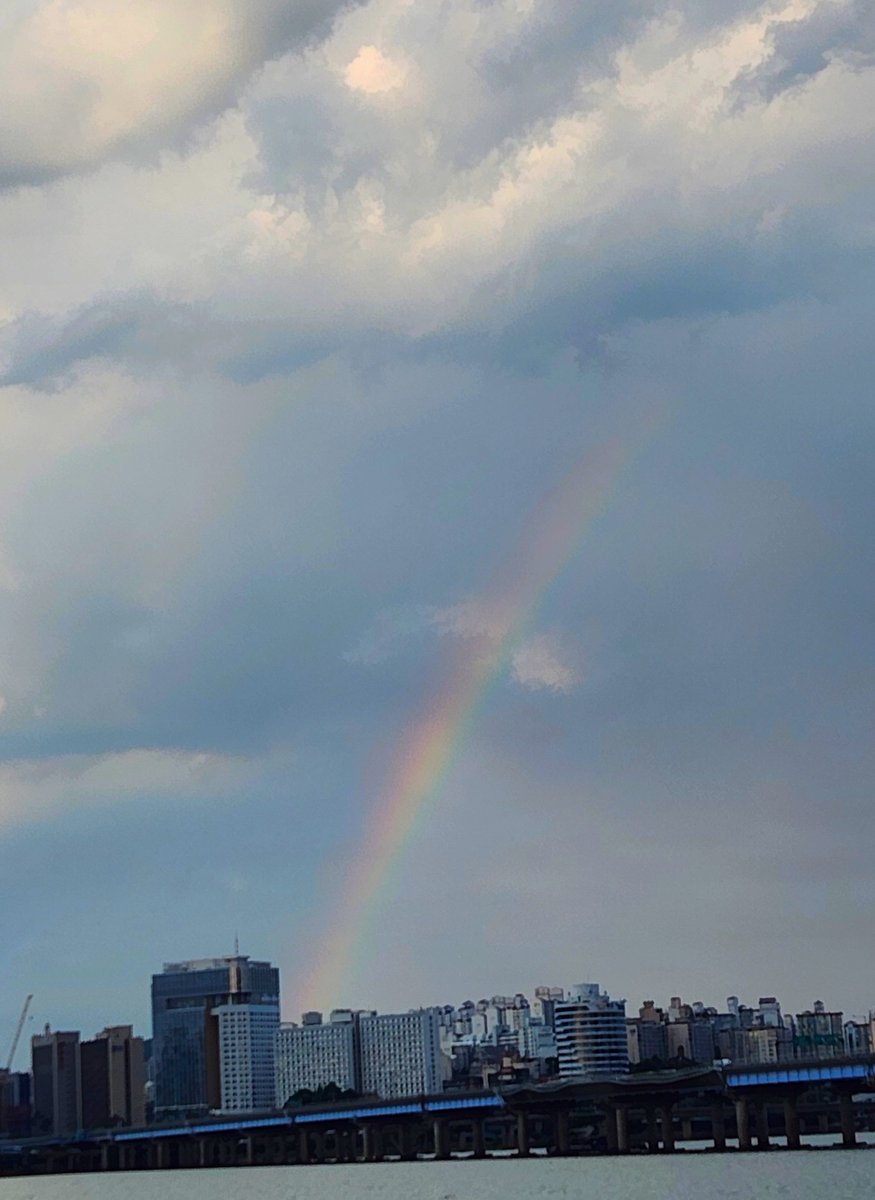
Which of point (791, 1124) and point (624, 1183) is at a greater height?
point (791, 1124)

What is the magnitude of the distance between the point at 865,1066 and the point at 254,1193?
A: 59.0 meters

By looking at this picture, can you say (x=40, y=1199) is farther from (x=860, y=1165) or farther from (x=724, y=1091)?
(x=860, y=1165)

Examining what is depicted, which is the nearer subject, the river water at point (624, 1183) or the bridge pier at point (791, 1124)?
the river water at point (624, 1183)

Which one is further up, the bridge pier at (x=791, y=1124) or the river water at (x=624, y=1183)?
the bridge pier at (x=791, y=1124)

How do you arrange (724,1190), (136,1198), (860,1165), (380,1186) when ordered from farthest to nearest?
(136,1198) < (380,1186) < (860,1165) < (724,1190)

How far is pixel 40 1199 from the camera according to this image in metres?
199

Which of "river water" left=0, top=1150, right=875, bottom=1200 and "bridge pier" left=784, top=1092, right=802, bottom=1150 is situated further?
"bridge pier" left=784, top=1092, right=802, bottom=1150

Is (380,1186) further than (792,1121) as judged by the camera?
No

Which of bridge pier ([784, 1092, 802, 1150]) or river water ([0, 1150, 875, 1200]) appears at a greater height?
bridge pier ([784, 1092, 802, 1150])

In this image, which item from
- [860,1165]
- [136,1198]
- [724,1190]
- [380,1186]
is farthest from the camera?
[136,1198]

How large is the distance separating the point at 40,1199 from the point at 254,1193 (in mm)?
35421

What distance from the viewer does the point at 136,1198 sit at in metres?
190

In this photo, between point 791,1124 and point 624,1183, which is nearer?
point 624,1183

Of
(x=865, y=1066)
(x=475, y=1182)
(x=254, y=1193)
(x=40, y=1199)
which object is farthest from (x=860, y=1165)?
(x=40, y=1199)
